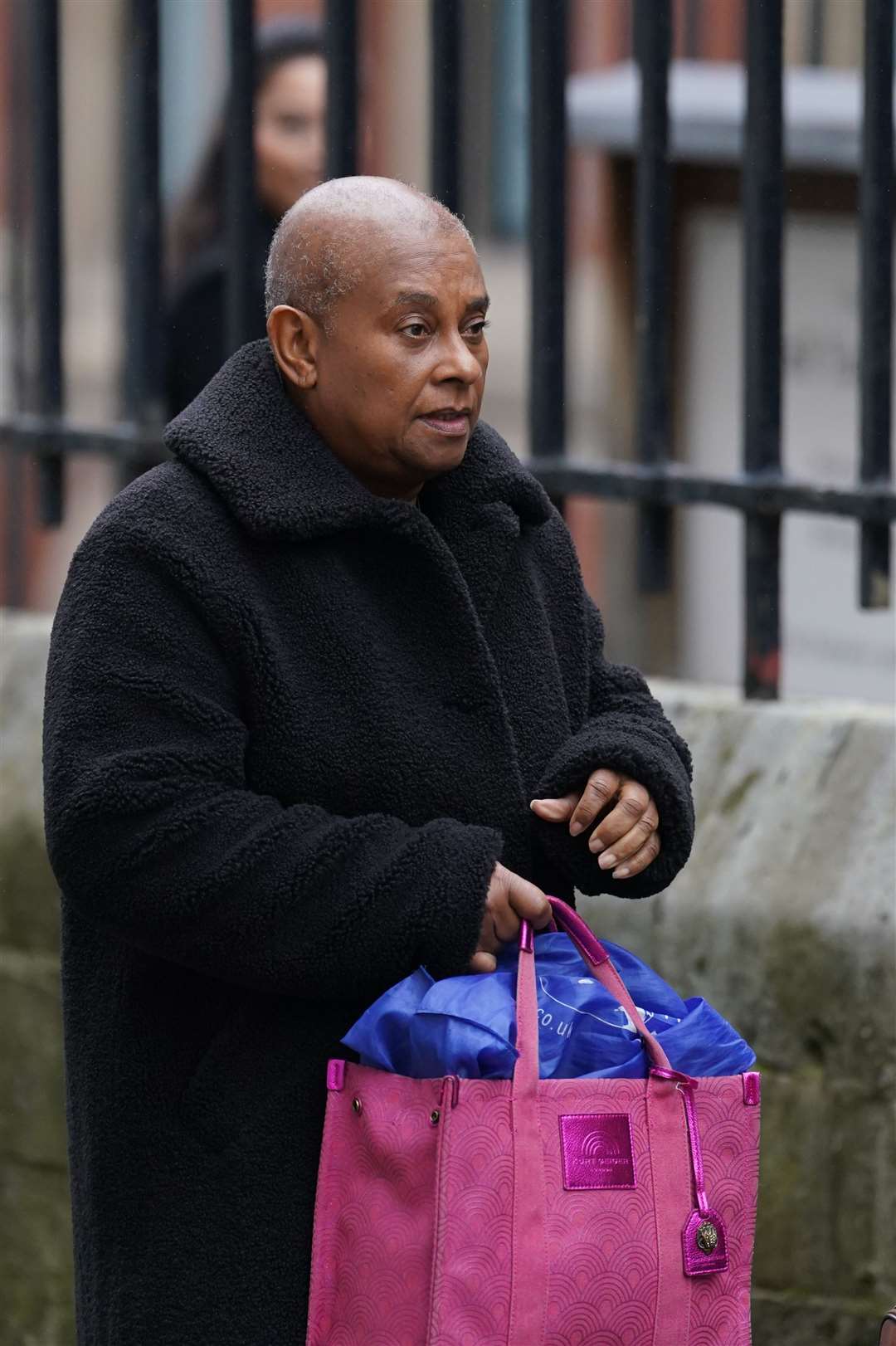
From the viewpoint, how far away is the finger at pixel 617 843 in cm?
255

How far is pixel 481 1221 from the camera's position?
Answer: 2.33 metres

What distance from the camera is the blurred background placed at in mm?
3438

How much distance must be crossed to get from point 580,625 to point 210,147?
7.80 ft

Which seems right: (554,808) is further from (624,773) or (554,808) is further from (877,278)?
(877,278)

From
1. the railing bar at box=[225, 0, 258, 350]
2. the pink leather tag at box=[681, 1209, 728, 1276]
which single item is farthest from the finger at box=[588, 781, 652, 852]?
the railing bar at box=[225, 0, 258, 350]

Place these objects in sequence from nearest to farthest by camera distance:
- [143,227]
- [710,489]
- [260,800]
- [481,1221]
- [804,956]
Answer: [481,1221] → [260,800] → [804,956] → [710,489] → [143,227]

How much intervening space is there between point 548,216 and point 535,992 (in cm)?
177

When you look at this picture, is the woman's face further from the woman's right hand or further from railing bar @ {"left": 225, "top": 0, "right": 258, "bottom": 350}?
the woman's right hand

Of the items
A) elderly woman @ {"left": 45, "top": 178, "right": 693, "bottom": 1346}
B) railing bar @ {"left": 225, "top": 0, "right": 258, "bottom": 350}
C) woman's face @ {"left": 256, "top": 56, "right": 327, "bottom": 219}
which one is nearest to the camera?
elderly woman @ {"left": 45, "top": 178, "right": 693, "bottom": 1346}

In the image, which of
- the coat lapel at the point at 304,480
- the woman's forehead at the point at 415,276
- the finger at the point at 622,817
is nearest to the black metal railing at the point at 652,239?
the coat lapel at the point at 304,480

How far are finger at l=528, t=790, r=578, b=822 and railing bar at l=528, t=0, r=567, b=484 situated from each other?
56.3 inches

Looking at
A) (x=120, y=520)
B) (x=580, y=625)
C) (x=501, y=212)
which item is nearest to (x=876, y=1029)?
(x=580, y=625)

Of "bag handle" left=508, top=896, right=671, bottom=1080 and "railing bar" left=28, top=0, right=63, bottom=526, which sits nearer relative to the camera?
"bag handle" left=508, top=896, right=671, bottom=1080

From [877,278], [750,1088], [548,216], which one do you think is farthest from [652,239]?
[750,1088]
